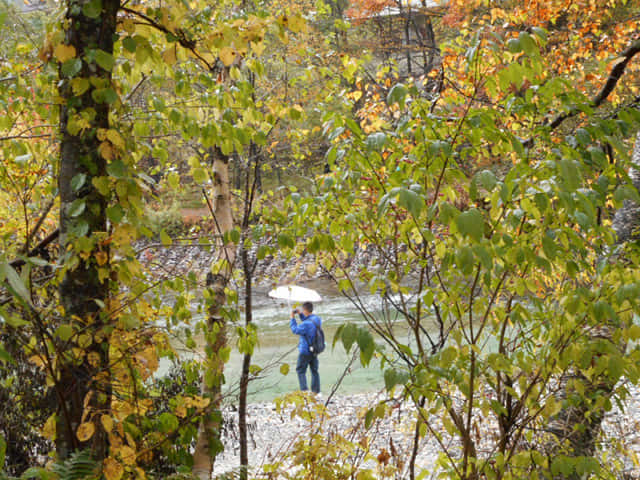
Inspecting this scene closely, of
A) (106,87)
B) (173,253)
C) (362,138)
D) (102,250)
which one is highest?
(106,87)

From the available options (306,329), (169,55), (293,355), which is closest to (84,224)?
(169,55)

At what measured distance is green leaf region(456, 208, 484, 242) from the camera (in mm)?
1780

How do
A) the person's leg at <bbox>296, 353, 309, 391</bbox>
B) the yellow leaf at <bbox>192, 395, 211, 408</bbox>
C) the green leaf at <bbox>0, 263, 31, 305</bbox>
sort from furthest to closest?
the person's leg at <bbox>296, 353, 309, 391</bbox> → the yellow leaf at <bbox>192, 395, 211, 408</bbox> → the green leaf at <bbox>0, 263, 31, 305</bbox>

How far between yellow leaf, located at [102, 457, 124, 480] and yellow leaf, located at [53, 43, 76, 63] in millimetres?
1463

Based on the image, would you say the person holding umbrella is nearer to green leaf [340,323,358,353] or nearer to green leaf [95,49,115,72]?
green leaf [340,323,358,353]

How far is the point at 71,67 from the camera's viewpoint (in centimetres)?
196

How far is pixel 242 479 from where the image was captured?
283cm

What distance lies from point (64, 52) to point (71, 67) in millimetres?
68

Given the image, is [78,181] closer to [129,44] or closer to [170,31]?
[129,44]

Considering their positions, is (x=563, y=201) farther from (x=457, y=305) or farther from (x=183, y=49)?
(x=183, y=49)

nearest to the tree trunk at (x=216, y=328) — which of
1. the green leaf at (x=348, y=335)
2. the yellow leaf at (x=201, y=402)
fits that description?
the yellow leaf at (x=201, y=402)

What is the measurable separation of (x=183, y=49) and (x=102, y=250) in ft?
3.33

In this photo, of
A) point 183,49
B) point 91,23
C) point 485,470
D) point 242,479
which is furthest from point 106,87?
point 485,470

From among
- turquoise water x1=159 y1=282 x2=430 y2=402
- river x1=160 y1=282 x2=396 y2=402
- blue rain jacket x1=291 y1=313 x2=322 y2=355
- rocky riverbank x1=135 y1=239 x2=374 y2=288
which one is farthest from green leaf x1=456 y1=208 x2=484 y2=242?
blue rain jacket x1=291 y1=313 x2=322 y2=355
